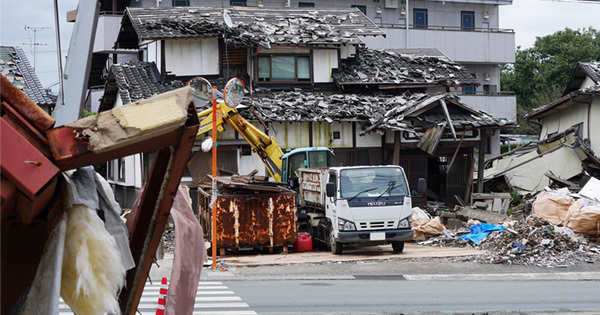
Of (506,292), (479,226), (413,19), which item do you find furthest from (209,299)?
(413,19)

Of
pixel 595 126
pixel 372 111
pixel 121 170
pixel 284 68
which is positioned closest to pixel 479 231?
pixel 372 111

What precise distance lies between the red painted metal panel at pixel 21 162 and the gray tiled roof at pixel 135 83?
25.2 m

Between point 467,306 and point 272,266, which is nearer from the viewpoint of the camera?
point 467,306

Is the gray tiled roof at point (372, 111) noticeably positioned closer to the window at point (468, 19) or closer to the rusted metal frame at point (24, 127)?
the window at point (468, 19)

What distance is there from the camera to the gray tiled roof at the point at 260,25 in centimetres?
3009

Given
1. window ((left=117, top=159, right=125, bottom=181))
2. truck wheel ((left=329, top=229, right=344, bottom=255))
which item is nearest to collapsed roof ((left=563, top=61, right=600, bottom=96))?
truck wheel ((left=329, top=229, right=344, bottom=255))

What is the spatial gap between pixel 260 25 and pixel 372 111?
6320mm

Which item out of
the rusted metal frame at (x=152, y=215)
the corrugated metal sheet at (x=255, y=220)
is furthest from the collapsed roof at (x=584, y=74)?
the rusted metal frame at (x=152, y=215)

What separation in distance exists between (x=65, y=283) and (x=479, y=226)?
21019mm

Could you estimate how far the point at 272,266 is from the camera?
739 inches

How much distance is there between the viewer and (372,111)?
2972cm

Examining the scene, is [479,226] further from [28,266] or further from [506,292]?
[28,266]

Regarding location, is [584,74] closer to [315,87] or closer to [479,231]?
[315,87]

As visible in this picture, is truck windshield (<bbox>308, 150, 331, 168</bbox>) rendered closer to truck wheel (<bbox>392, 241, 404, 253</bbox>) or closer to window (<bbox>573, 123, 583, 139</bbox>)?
truck wheel (<bbox>392, 241, 404, 253</bbox>)
